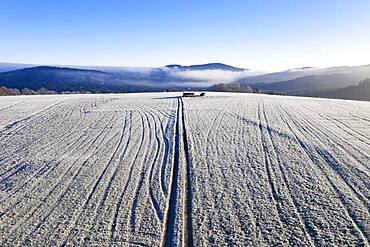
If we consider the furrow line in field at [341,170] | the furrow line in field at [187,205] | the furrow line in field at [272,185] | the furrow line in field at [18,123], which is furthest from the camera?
the furrow line in field at [18,123]

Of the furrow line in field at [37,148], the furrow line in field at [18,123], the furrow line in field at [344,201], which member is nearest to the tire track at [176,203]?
the furrow line in field at [344,201]

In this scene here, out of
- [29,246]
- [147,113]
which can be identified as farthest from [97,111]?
[29,246]

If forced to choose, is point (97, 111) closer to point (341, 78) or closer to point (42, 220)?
point (42, 220)

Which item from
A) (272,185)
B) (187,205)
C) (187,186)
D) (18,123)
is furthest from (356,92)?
(187,205)

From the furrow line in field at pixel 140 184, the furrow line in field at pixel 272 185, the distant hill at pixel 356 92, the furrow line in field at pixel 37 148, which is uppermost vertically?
the furrow line in field at pixel 272 185

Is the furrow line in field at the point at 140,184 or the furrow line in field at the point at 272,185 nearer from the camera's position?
the furrow line in field at the point at 272,185

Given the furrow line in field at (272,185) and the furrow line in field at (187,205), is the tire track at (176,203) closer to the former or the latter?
the furrow line in field at (187,205)

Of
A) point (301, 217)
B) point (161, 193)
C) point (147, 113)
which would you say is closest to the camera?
point (301, 217)

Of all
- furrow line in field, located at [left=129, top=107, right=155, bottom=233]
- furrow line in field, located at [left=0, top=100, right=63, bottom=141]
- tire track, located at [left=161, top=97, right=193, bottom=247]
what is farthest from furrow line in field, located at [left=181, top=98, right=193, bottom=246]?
furrow line in field, located at [left=0, top=100, right=63, bottom=141]
